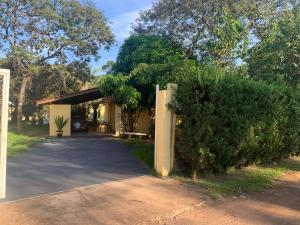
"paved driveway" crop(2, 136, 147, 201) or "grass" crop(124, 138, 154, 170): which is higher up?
"grass" crop(124, 138, 154, 170)

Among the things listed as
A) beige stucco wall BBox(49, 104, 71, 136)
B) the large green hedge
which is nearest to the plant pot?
beige stucco wall BBox(49, 104, 71, 136)

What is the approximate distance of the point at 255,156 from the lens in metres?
10.8

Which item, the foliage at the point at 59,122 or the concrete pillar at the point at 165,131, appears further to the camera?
the foliage at the point at 59,122

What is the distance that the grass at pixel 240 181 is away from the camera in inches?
331

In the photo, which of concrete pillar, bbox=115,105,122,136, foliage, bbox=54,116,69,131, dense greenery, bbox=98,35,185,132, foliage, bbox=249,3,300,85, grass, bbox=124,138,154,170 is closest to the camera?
grass, bbox=124,138,154,170

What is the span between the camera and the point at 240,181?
9.34m

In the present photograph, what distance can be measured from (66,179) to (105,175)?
1.07 m

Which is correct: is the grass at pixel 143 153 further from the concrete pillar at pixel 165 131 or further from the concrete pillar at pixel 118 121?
the concrete pillar at pixel 118 121

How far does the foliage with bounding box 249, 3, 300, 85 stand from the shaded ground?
6455 millimetres

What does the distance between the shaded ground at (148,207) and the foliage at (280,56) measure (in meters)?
6.45

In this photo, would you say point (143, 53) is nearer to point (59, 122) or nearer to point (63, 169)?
point (59, 122)

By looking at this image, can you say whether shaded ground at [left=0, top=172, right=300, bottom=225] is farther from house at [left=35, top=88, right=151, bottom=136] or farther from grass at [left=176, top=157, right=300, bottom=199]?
house at [left=35, top=88, right=151, bottom=136]

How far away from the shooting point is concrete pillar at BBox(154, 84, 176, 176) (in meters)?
9.44

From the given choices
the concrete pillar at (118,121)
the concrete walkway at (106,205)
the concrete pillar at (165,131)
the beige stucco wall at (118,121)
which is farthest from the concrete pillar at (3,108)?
the beige stucco wall at (118,121)
